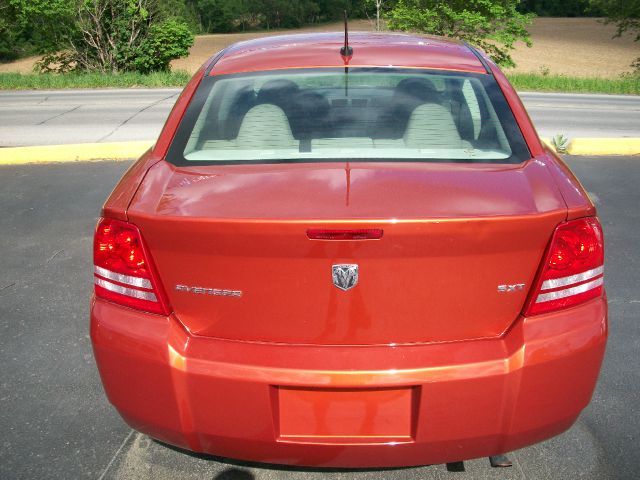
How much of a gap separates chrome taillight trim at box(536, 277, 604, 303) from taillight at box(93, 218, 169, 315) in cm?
116

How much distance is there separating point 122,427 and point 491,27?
23761 millimetres

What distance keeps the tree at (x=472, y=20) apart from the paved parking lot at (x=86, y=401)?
19.3m

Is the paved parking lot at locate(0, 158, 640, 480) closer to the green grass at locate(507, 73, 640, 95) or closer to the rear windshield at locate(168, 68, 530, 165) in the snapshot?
the rear windshield at locate(168, 68, 530, 165)

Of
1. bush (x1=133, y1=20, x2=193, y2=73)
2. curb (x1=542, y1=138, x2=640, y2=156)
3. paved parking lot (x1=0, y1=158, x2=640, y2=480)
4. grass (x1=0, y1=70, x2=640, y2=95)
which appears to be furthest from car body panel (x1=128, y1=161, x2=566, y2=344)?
bush (x1=133, y1=20, x2=193, y2=73)

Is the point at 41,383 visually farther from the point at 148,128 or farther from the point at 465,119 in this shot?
the point at 148,128

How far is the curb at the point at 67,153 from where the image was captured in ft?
29.3

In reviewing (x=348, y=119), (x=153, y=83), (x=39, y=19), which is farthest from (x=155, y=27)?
(x=348, y=119)

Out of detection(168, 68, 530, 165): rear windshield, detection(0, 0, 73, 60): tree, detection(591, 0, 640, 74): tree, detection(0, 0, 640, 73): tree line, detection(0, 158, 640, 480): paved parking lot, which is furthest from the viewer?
detection(591, 0, 640, 74): tree

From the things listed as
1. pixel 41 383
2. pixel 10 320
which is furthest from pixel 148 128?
pixel 41 383

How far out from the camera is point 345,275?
199cm

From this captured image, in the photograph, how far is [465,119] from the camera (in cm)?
284

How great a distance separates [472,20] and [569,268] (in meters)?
23.0

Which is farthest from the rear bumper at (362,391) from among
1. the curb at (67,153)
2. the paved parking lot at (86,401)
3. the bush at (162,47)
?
the bush at (162,47)

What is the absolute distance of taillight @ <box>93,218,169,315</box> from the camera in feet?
7.04
